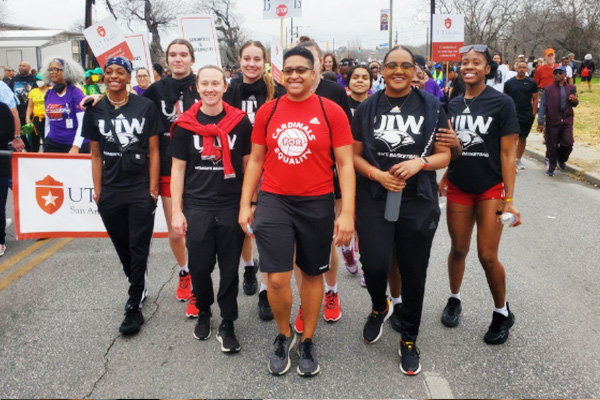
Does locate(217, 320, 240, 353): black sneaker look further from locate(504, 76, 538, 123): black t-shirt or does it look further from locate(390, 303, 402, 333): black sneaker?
locate(504, 76, 538, 123): black t-shirt

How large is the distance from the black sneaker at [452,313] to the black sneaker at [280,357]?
1.25 metres

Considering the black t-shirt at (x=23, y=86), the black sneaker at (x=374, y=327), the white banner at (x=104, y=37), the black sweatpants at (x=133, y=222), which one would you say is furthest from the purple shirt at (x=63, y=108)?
the black t-shirt at (x=23, y=86)

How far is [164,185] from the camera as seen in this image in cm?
396

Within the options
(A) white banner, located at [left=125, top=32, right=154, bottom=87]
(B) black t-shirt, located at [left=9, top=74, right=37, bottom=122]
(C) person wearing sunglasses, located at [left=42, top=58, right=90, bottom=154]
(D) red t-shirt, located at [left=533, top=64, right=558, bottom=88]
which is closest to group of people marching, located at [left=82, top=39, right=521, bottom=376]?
(C) person wearing sunglasses, located at [left=42, top=58, right=90, bottom=154]

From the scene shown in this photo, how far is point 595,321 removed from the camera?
364 centimetres

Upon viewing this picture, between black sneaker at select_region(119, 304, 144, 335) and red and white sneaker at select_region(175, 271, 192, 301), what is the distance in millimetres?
466

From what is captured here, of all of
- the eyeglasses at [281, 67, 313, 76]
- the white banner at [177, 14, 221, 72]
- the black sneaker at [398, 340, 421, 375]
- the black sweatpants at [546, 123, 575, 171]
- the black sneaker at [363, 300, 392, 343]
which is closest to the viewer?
the eyeglasses at [281, 67, 313, 76]

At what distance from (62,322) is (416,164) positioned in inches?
115

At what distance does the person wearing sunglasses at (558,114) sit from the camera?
8.90 m

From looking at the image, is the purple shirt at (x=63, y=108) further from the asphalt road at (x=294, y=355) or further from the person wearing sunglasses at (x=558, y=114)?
the person wearing sunglasses at (x=558, y=114)

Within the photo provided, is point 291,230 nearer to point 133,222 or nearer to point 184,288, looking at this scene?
point 133,222

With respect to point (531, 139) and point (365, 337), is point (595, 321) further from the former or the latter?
point (531, 139)

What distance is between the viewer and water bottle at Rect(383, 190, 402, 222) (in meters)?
2.89

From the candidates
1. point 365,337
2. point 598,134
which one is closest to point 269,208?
point 365,337
